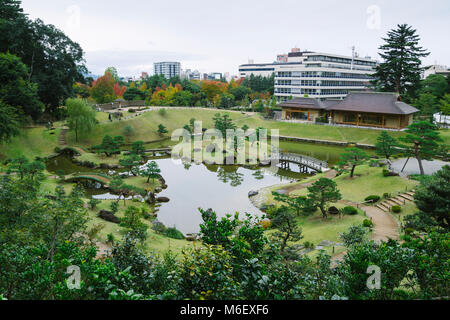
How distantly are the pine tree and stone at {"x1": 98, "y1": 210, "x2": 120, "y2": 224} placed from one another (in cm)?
4386

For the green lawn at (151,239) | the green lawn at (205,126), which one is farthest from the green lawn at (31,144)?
the green lawn at (151,239)

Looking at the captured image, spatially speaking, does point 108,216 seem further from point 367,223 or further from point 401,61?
point 401,61

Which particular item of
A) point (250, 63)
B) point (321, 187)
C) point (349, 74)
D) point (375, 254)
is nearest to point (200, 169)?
point (321, 187)

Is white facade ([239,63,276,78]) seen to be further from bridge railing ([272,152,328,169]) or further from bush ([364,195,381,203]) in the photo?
bush ([364,195,381,203])

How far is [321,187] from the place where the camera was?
1777 centimetres

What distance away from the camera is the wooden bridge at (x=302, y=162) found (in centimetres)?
2946

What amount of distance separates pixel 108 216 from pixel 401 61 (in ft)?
147

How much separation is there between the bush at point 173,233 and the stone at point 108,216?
3.17 m

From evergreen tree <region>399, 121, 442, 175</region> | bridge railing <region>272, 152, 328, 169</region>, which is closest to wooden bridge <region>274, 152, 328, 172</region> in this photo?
bridge railing <region>272, 152, 328, 169</region>

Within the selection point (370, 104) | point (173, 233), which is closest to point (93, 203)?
point (173, 233)

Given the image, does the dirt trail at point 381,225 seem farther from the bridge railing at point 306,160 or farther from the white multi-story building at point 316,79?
the white multi-story building at point 316,79

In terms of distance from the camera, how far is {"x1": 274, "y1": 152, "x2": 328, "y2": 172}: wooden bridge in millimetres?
29458
